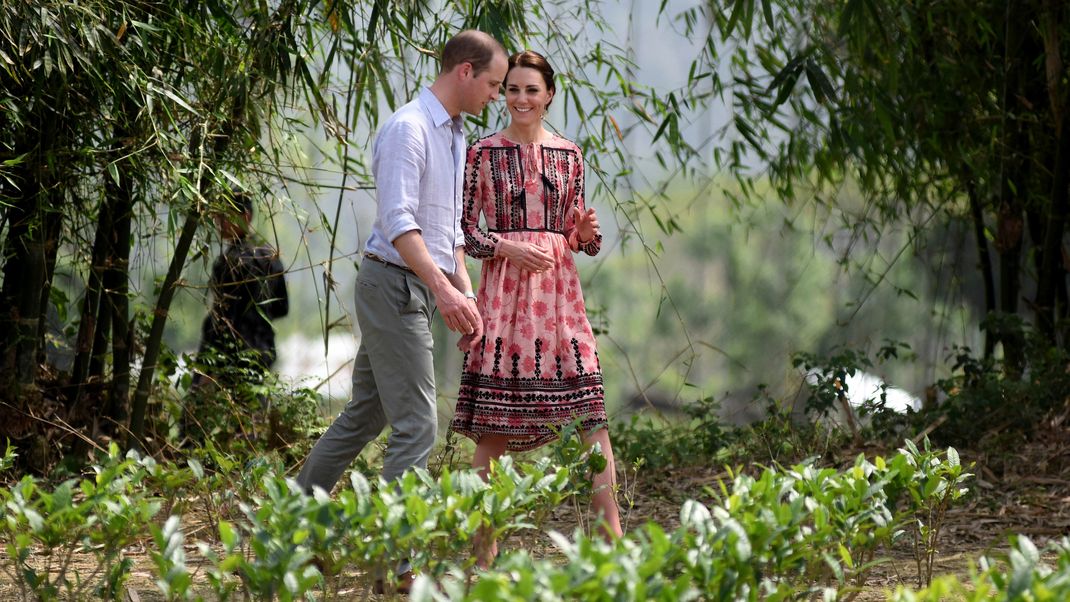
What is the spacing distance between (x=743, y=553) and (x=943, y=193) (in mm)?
3854

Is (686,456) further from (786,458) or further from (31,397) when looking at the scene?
(31,397)

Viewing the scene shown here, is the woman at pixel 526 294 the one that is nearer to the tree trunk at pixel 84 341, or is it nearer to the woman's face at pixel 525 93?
the woman's face at pixel 525 93

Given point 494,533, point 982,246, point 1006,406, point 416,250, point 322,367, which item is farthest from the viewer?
point 982,246

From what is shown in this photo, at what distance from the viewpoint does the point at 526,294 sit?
3053 mm

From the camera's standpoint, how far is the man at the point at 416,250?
264cm

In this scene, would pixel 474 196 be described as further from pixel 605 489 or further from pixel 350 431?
pixel 605 489

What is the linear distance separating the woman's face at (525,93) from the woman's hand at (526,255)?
1.00 ft

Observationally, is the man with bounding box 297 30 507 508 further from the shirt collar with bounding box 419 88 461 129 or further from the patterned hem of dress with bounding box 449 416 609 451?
the patterned hem of dress with bounding box 449 416 609 451

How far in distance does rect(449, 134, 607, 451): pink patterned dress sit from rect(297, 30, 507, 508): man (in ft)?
0.78

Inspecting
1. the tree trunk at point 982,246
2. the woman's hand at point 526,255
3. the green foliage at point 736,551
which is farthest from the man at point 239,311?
the tree trunk at point 982,246

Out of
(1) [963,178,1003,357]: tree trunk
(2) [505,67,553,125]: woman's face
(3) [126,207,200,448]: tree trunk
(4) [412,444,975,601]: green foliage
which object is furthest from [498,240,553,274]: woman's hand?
(1) [963,178,1003,357]: tree trunk

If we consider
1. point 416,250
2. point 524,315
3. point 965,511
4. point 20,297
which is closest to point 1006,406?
point 965,511

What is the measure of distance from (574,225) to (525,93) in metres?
0.35

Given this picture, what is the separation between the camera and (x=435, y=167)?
9.00 feet
